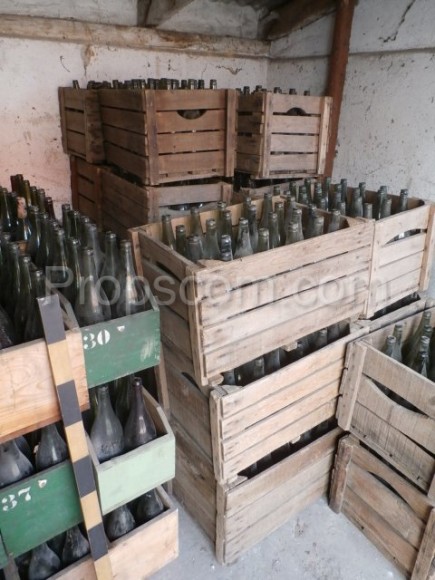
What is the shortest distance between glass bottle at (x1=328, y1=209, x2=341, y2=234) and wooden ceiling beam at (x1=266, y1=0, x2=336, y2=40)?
2.05m

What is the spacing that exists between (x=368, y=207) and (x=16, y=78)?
2247mm

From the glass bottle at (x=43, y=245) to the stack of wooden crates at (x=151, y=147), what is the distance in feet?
2.75

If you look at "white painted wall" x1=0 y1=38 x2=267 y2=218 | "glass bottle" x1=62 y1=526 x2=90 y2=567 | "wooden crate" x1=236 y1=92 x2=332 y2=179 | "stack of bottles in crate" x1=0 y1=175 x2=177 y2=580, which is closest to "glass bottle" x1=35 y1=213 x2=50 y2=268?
"stack of bottles in crate" x1=0 y1=175 x2=177 y2=580

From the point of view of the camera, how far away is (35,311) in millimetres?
1119

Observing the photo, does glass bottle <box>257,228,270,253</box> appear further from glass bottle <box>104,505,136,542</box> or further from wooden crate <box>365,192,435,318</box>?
glass bottle <box>104,505,136,542</box>

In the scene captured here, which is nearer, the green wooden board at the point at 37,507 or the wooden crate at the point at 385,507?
the green wooden board at the point at 37,507

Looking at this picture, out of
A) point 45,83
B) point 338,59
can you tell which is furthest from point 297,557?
point 45,83

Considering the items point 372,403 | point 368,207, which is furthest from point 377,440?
point 368,207

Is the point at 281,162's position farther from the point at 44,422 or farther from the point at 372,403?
the point at 44,422

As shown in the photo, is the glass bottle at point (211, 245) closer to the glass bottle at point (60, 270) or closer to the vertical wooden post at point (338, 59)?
the glass bottle at point (60, 270)

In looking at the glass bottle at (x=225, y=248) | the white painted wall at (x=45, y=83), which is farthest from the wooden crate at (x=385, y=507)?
the white painted wall at (x=45, y=83)

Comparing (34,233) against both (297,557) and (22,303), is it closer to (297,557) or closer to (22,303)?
(22,303)

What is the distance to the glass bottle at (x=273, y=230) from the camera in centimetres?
A: 153

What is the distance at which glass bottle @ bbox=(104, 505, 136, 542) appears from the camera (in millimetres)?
1434
